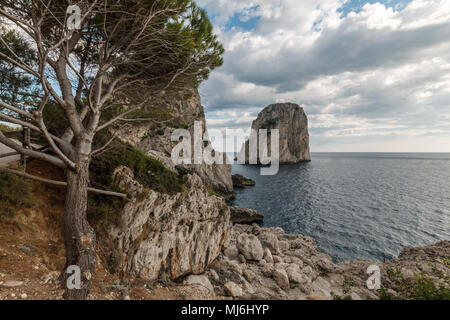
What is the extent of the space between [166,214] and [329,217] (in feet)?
82.1

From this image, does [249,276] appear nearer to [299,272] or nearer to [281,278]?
[281,278]

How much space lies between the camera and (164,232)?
7.75 m

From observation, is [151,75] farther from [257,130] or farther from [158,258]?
[257,130]

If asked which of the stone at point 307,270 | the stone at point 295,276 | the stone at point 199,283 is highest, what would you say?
the stone at point 199,283

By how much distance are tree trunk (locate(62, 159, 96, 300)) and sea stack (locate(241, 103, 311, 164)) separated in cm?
9858

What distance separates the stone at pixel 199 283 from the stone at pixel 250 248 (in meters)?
5.07

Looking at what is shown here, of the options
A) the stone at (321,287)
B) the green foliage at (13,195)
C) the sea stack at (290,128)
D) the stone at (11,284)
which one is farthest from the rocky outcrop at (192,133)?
the sea stack at (290,128)

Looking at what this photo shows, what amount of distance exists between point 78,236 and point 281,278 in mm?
9798

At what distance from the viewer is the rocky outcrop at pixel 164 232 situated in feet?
21.6

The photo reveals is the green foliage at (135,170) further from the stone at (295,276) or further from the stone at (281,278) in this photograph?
the stone at (295,276)

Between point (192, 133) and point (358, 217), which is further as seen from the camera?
point (192, 133)

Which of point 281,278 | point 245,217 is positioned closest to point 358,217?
point 245,217

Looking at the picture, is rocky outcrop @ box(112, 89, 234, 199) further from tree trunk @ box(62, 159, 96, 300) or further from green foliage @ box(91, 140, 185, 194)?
tree trunk @ box(62, 159, 96, 300)
